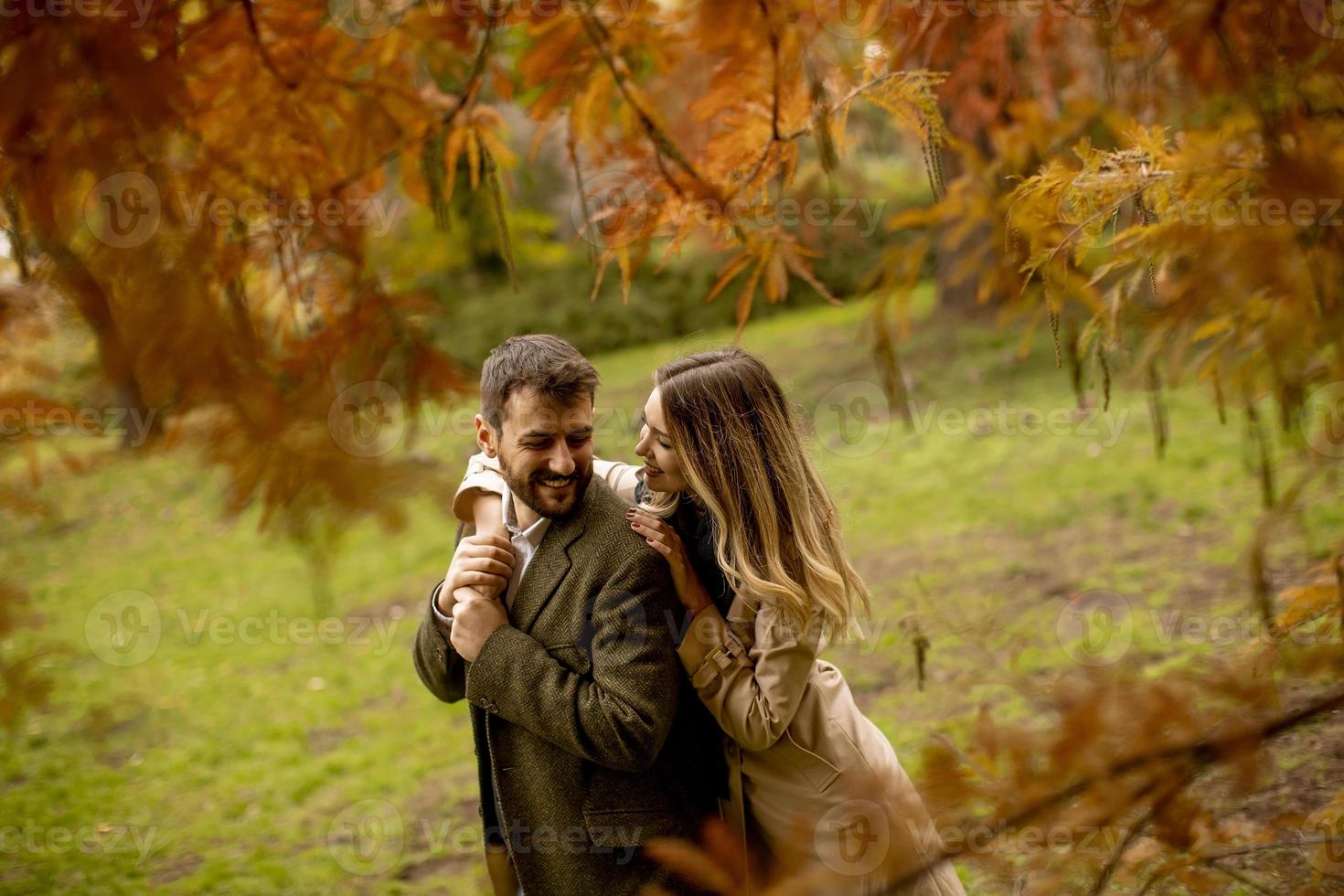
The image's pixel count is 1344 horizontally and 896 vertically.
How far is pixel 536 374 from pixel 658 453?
1.22 feet

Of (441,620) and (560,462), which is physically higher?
(560,462)

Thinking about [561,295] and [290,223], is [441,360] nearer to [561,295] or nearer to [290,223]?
[290,223]

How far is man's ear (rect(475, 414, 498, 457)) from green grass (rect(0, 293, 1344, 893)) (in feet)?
2.68

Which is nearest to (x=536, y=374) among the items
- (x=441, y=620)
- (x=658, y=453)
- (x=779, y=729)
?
(x=658, y=453)

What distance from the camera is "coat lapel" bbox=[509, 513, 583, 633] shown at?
7.42 feet

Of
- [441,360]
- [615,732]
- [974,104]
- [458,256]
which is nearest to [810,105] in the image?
[441,360]

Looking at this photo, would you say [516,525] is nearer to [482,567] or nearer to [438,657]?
[482,567]

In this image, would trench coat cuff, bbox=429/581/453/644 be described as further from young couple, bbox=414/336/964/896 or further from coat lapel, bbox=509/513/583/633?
coat lapel, bbox=509/513/583/633

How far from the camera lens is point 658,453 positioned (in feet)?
7.84

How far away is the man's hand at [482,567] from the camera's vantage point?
2188 millimetres

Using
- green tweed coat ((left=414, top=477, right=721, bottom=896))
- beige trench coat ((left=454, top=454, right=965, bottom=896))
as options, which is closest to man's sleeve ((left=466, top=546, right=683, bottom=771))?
green tweed coat ((left=414, top=477, right=721, bottom=896))

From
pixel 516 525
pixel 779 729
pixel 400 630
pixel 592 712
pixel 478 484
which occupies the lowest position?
pixel 400 630

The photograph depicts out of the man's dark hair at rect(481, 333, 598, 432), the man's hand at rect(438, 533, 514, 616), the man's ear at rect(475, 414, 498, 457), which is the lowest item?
the man's hand at rect(438, 533, 514, 616)

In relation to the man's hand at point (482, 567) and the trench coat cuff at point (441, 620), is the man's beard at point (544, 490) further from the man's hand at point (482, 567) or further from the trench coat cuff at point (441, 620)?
the trench coat cuff at point (441, 620)
